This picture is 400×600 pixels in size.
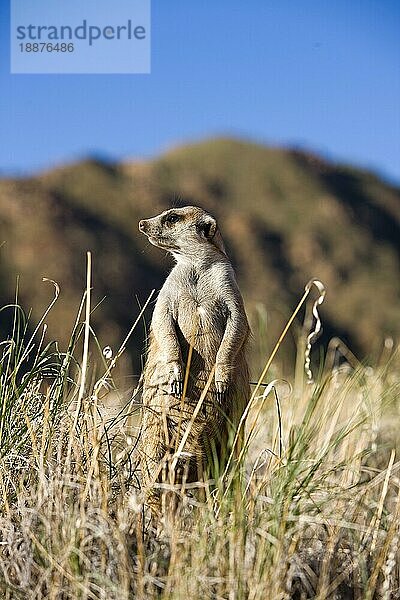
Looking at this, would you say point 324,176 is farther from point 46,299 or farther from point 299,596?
point 299,596

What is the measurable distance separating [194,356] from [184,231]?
494 mm

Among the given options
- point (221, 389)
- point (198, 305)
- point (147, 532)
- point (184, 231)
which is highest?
point (184, 231)

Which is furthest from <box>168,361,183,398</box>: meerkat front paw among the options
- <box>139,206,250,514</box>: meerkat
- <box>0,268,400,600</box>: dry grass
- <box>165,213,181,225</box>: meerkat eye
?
<box>165,213,181,225</box>: meerkat eye

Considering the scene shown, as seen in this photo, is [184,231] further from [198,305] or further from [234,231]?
[234,231]

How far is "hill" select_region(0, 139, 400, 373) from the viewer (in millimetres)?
19734

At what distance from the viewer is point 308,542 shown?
325 centimetres

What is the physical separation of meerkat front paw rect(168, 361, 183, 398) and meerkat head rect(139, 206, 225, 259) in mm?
448

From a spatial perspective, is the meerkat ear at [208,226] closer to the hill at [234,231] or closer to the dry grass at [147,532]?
the dry grass at [147,532]

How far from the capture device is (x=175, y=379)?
11.0ft

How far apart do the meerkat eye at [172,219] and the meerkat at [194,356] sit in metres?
0.03

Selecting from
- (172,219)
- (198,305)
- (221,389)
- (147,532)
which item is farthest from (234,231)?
(147,532)

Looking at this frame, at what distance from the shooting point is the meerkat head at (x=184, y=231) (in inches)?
138

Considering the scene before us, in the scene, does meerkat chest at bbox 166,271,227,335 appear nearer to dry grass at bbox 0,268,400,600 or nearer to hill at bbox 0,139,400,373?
dry grass at bbox 0,268,400,600

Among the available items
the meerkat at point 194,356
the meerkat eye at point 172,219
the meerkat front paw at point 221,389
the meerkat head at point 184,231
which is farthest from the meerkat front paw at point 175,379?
the meerkat eye at point 172,219
